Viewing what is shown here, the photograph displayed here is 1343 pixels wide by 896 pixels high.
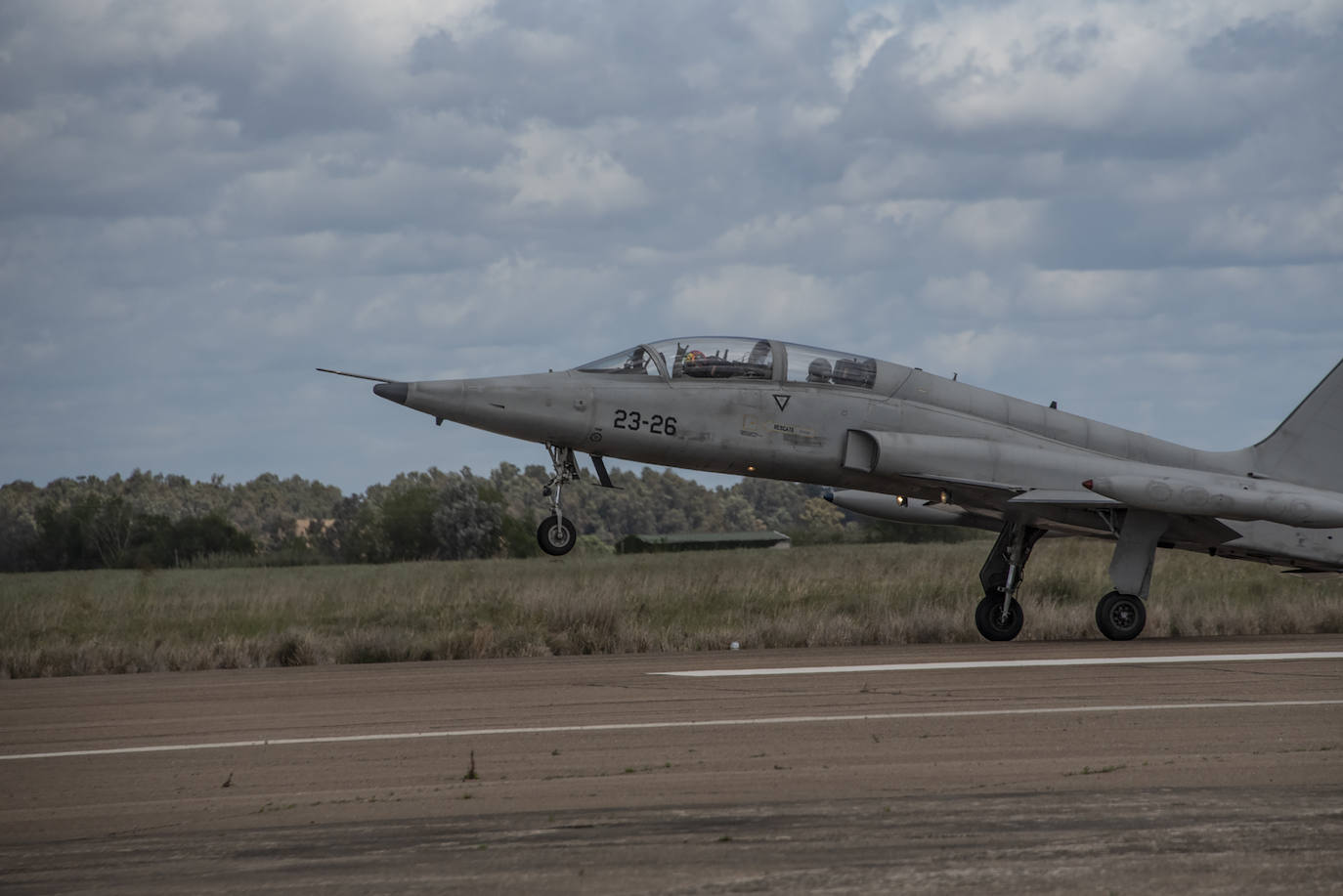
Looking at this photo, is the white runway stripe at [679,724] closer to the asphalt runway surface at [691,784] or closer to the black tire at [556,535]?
the asphalt runway surface at [691,784]

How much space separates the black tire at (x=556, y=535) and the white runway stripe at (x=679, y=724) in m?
5.91

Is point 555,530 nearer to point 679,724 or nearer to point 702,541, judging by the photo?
point 679,724

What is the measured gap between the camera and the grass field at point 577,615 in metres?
18.4

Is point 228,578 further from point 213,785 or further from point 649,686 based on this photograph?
point 213,785

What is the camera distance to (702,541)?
77625 millimetres

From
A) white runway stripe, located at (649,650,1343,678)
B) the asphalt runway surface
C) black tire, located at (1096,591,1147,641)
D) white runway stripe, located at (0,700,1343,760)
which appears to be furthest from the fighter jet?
white runway stripe, located at (0,700,1343,760)

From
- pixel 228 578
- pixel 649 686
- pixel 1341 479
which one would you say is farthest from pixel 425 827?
pixel 228 578

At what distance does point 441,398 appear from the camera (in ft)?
Result: 54.3

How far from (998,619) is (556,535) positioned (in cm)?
670

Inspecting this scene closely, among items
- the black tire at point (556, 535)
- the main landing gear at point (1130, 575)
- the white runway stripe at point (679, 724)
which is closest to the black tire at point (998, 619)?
the main landing gear at point (1130, 575)

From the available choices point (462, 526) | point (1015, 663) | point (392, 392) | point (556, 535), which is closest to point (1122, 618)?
point (1015, 663)

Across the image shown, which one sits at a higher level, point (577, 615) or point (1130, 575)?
point (1130, 575)

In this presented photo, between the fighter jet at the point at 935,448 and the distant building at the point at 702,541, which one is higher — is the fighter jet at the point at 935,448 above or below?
above

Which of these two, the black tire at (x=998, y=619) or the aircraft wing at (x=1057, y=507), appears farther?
the black tire at (x=998, y=619)
